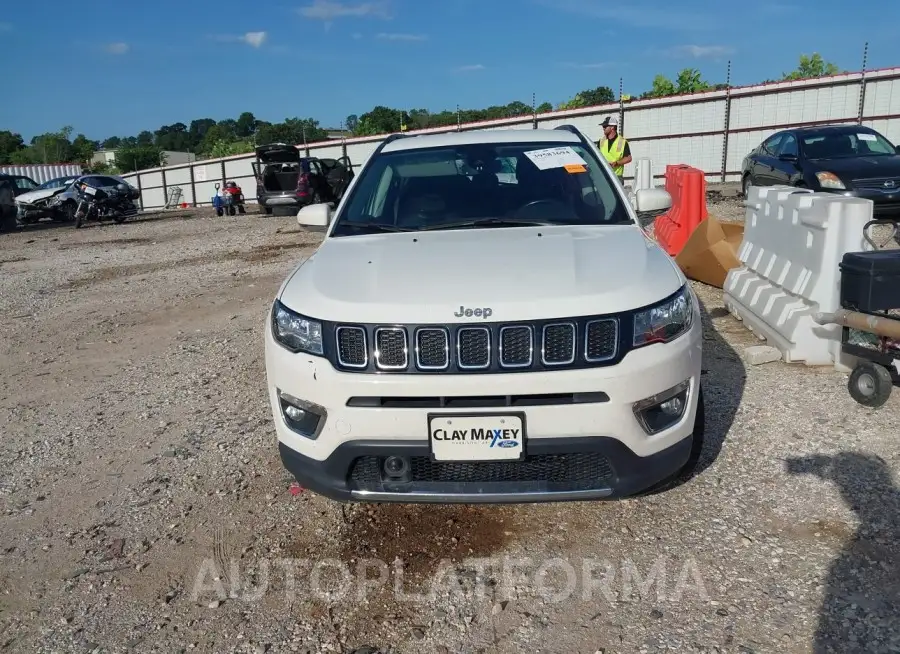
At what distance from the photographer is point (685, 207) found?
8.42 meters

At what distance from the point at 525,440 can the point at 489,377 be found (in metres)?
0.26

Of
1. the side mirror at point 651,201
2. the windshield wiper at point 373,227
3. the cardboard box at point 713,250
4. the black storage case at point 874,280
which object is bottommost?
the cardboard box at point 713,250

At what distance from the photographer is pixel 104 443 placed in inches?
168


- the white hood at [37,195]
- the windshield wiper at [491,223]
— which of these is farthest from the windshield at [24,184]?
the windshield wiper at [491,223]

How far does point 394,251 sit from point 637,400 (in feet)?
4.37

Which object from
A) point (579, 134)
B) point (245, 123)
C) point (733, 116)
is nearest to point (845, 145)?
point (579, 134)

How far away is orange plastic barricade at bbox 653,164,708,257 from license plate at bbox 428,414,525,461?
5.98 meters

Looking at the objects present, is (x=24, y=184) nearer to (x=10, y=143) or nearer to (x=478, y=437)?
(x=478, y=437)

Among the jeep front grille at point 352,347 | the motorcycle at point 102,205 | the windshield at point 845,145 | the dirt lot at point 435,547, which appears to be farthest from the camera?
the motorcycle at point 102,205

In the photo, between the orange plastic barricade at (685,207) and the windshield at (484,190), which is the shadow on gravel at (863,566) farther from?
the orange plastic barricade at (685,207)

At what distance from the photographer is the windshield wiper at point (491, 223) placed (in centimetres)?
369

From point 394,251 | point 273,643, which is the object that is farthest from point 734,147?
point 273,643

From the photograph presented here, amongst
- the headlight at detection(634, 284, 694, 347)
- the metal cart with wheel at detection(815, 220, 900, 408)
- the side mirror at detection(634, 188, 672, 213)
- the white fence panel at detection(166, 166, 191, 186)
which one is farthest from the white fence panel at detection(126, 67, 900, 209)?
the white fence panel at detection(166, 166, 191, 186)

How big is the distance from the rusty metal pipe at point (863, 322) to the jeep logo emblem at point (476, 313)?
8.54ft
